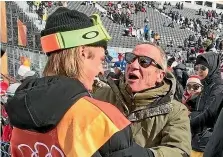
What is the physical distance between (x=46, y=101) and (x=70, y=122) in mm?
100

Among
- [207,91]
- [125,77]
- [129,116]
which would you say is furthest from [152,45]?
[207,91]

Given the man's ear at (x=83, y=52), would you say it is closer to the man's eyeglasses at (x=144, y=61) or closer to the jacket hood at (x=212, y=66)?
the man's eyeglasses at (x=144, y=61)

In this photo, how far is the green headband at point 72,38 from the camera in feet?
4.55

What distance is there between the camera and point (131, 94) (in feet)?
6.63

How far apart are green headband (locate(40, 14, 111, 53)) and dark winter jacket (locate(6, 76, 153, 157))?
0.13 metres

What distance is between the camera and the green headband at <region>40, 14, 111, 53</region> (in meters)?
1.39

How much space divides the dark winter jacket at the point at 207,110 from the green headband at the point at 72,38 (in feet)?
5.55

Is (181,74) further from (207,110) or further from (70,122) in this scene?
(70,122)

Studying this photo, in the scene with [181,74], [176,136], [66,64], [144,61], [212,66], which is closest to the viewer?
[66,64]

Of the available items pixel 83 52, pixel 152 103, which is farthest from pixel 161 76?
pixel 83 52

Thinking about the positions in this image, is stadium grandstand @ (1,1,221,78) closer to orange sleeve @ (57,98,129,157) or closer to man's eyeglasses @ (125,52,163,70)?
man's eyeglasses @ (125,52,163,70)

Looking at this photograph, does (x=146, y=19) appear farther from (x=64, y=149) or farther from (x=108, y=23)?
(x=64, y=149)

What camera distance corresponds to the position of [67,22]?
1438 mm

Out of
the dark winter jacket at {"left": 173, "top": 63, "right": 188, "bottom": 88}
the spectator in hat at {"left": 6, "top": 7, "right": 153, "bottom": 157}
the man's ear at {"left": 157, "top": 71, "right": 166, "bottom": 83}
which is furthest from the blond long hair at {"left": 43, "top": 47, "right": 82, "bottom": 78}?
the dark winter jacket at {"left": 173, "top": 63, "right": 188, "bottom": 88}
